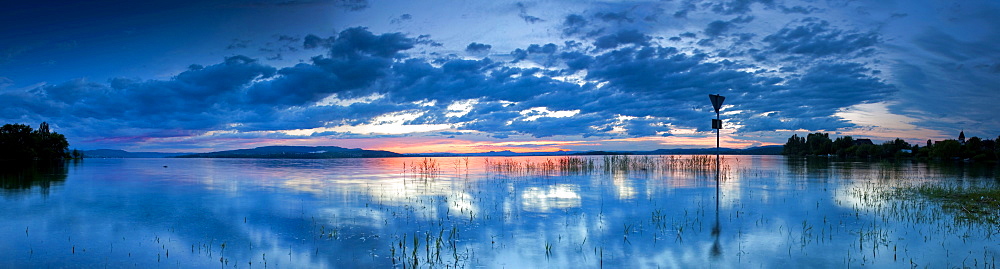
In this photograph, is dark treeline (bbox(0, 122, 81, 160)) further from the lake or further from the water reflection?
the lake

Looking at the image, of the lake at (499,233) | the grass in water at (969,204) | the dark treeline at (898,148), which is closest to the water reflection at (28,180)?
the lake at (499,233)

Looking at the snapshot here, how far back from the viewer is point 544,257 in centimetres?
775

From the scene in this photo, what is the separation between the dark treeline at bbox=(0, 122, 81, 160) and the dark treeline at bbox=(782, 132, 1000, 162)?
14666 centimetres

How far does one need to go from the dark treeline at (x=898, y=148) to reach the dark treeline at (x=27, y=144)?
147 m

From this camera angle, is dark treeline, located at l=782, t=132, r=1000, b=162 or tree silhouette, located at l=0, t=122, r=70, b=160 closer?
tree silhouette, located at l=0, t=122, r=70, b=160

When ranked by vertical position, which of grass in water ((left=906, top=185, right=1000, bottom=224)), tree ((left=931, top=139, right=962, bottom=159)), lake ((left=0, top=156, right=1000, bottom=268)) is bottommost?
lake ((left=0, top=156, right=1000, bottom=268))

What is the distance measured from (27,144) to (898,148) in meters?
158

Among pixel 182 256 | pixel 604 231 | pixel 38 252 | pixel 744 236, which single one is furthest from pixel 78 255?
pixel 744 236

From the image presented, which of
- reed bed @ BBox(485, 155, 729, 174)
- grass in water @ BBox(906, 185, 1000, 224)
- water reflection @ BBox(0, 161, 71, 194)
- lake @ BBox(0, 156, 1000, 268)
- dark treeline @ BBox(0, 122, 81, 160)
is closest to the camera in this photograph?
lake @ BBox(0, 156, 1000, 268)

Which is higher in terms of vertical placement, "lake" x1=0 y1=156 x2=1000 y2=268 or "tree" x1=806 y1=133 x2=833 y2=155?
"tree" x1=806 y1=133 x2=833 y2=155

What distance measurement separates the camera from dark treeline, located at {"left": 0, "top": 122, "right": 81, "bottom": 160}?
75.7 m

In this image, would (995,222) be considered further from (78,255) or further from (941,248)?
(78,255)

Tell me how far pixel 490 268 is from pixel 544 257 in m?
1.02

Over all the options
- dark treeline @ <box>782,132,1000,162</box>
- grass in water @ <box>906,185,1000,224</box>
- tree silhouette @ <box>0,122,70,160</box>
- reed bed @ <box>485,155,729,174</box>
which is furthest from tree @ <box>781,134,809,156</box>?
tree silhouette @ <box>0,122,70,160</box>
